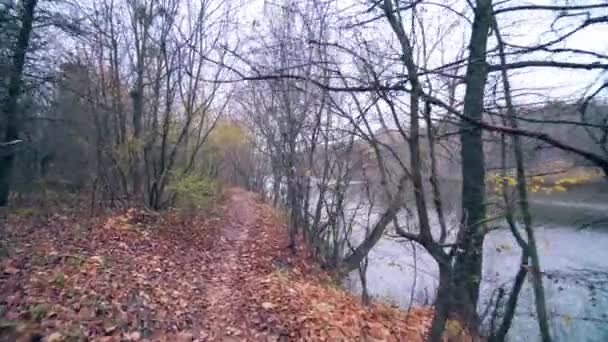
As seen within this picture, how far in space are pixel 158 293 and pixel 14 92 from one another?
831cm

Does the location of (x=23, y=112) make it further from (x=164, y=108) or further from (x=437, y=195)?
(x=437, y=195)

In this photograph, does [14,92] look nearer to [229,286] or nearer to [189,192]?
[189,192]

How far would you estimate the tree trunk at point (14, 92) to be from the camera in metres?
9.66

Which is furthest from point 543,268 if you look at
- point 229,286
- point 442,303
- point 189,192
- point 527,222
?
point 189,192

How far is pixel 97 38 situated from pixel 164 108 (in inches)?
106

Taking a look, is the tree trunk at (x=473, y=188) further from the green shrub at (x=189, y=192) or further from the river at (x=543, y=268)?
the green shrub at (x=189, y=192)

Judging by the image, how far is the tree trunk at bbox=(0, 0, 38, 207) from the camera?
966 cm

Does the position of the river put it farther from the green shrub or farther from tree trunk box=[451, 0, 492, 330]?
the green shrub

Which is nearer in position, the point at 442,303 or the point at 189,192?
the point at 442,303

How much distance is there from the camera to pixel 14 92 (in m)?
10.0

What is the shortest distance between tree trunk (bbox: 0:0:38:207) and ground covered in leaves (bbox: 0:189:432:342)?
3026 millimetres

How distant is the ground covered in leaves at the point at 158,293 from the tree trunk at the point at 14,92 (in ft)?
9.93

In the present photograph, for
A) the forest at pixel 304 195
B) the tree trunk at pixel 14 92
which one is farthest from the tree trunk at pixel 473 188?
the tree trunk at pixel 14 92

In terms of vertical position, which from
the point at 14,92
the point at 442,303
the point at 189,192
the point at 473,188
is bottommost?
the point at 442,303
